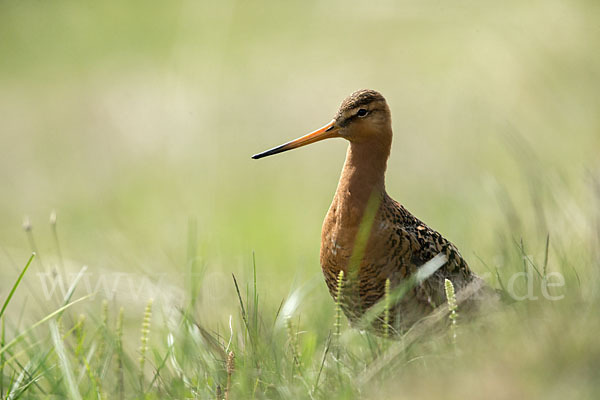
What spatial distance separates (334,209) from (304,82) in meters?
7.14

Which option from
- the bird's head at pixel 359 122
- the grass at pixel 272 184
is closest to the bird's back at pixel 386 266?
the grass at pixel 272 184

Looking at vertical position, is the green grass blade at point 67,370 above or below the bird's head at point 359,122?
below

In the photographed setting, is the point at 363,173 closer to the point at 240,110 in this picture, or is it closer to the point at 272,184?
the point at 272,184

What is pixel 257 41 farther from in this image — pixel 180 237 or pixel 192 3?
pixel 180 237

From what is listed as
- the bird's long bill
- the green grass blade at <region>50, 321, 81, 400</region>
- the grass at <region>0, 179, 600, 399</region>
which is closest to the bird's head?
the bird's long bill

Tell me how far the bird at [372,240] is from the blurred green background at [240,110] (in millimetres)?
2395

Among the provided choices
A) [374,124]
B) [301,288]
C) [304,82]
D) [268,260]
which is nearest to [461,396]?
[301,288]

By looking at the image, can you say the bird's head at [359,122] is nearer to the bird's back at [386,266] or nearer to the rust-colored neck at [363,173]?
the rust-colored neck at [363,173]

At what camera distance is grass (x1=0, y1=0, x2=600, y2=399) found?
271cm

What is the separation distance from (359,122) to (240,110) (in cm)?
739

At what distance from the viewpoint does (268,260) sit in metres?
8.62

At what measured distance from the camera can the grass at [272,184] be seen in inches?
107

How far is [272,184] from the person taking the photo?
1099 centimetres

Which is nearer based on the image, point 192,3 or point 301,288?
point 301,288
